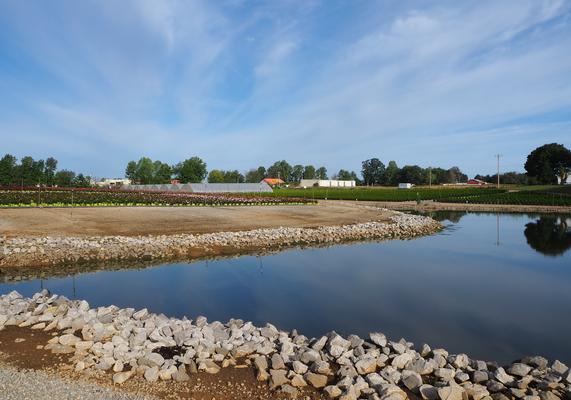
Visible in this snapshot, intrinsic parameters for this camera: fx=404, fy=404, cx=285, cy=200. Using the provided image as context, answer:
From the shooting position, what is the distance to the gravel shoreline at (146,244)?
13228 millimetres

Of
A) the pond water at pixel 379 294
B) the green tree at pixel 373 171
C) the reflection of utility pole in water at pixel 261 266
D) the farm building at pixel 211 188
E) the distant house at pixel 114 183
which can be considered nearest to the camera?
the pond water at pixel 379 294

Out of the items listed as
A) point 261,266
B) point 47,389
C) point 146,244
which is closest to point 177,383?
point 47,389

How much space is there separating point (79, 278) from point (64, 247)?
2831mm

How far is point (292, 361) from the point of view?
5.53m

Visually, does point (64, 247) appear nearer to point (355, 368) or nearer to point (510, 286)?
point (355, 368)

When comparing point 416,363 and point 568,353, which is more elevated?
point 416,363

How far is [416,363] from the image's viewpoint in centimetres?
555

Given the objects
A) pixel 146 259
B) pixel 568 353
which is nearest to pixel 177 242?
pixel 146 259

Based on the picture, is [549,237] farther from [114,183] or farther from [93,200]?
[114,183]

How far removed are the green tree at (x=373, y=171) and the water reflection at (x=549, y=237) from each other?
10713cm

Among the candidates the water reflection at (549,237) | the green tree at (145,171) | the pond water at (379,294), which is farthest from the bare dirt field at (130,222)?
the green tree at (145,171)

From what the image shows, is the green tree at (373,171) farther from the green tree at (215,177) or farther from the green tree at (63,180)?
the green tree at (63,180)

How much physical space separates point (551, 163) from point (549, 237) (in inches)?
2939

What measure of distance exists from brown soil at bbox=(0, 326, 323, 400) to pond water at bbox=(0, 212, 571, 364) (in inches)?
105
